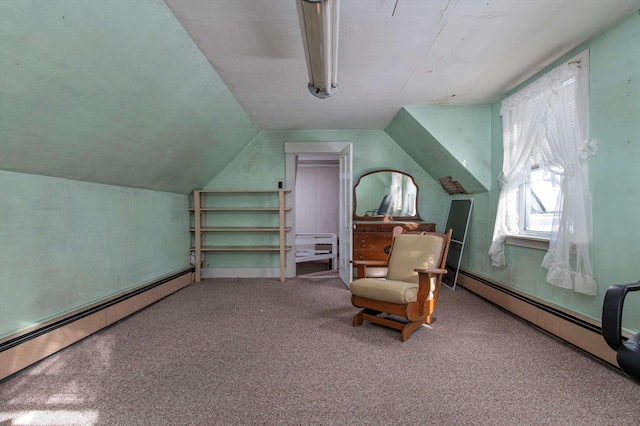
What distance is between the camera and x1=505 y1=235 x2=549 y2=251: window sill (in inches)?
123

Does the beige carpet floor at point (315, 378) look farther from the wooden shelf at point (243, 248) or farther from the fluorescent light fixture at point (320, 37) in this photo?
the fluorescent light fixture at point (320, 37)

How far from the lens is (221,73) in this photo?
10.6 ft

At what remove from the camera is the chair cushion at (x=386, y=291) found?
9.28 feet

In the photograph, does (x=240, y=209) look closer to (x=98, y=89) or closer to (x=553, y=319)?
(x=98, y=89)

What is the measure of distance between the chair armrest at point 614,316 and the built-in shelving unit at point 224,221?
4.14 metres

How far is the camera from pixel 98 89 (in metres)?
2.25

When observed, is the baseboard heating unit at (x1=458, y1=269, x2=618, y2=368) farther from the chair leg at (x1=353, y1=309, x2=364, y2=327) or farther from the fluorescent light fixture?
the fluorescent light fixture

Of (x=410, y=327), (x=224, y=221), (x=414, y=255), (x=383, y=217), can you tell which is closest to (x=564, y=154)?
(x=414, y=255)

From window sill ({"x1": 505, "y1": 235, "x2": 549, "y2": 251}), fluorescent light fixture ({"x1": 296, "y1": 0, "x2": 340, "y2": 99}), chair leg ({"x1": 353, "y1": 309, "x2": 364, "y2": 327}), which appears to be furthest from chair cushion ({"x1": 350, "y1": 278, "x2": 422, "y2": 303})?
fluorescent light fixture ({"x1": 296, "y1": 0, "x2": 340, "y2": 99})

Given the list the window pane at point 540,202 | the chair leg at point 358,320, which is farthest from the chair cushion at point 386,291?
the window pane at point 540,202

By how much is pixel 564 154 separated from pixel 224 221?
466cm

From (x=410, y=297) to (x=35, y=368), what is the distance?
9.40 ft

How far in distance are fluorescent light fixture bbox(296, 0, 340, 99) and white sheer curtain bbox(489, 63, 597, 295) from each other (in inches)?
78.6

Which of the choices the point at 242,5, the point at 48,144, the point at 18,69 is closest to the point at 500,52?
the point at 242,5
